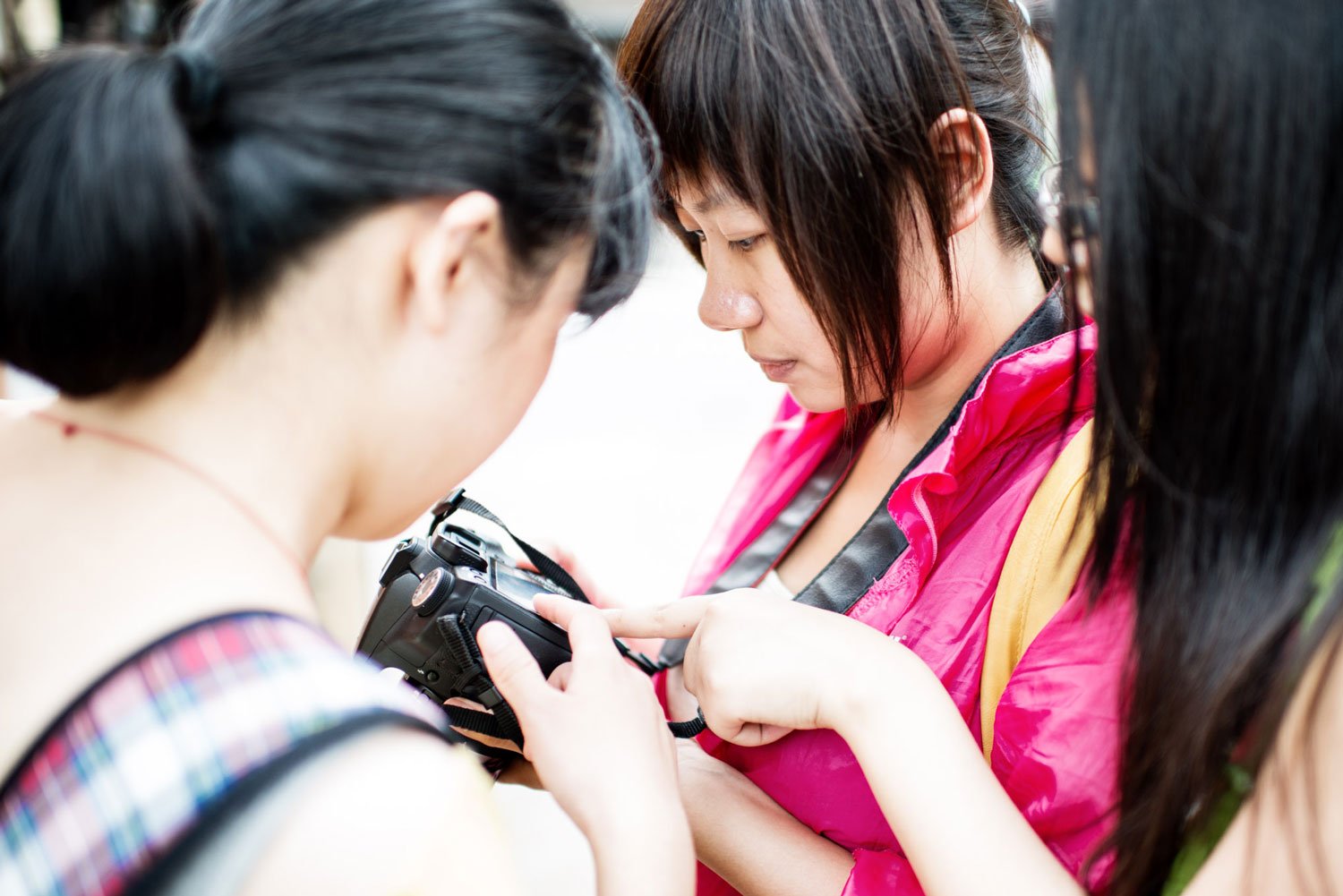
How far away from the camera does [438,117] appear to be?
655 mm

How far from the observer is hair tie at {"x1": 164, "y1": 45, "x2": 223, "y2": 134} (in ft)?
1.98

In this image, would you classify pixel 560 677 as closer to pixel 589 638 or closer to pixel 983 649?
pixel 589 638

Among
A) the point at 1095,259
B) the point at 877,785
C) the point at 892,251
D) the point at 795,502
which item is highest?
the point at 1095,259

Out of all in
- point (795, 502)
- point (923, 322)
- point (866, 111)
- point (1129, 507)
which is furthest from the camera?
point (795, 502)

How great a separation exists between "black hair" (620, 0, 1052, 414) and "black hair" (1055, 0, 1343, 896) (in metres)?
0.26

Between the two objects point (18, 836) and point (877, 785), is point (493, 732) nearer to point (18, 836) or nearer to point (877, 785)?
point (877, 785)

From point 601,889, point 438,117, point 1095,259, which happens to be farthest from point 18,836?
point 1095,259

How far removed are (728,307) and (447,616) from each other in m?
0.40

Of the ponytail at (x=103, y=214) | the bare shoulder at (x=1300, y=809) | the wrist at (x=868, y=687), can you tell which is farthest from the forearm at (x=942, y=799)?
the ponytail at (x=103, y=214)

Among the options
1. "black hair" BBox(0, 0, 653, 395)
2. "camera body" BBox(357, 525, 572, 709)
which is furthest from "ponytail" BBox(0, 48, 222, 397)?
"camera body" BBox(357, 525, 572, 709)

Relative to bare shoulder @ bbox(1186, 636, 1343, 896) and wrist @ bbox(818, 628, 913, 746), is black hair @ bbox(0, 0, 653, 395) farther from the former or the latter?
bare shoulder @ bbox(1186, 636, 1343, 896)

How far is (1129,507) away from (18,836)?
2.29 feet

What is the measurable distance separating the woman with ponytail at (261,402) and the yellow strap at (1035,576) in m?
0.29

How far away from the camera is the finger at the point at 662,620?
0.98m
